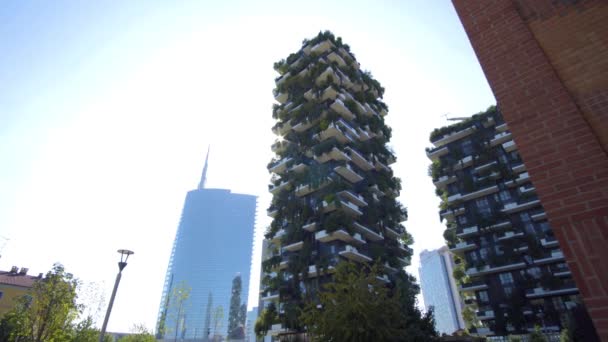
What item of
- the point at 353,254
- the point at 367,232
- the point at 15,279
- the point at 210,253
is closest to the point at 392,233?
the point at 367,232

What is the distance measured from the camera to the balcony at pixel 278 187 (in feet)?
133

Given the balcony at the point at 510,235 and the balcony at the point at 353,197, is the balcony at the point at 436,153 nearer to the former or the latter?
the balcony at the point at 510,235

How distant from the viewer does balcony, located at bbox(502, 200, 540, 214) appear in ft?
132

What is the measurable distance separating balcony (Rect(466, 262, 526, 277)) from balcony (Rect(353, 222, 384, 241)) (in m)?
13.1

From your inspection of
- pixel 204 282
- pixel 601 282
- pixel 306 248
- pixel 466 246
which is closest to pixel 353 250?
pixel 306 248

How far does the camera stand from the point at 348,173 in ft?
133

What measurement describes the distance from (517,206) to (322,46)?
3502 cm

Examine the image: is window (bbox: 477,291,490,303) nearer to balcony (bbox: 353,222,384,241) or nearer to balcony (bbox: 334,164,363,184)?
balcony (bbox: 353,222,384,241)

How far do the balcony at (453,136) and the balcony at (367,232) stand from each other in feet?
72.8

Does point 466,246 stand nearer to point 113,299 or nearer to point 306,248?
point 306,248

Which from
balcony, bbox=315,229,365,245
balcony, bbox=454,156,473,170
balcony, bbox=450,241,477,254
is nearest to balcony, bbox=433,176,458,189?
balcony, bbox=454,156,473,170

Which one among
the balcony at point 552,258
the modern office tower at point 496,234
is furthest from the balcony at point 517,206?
the balcony at point 552,258

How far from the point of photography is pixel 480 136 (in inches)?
1935

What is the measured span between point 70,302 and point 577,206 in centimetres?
2516
